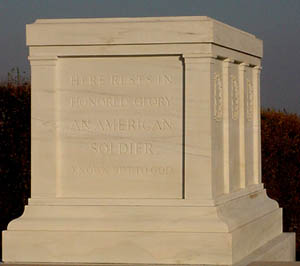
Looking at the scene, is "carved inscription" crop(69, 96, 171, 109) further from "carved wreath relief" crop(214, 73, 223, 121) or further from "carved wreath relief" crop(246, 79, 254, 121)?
"carved wreath relief" crop(246, 79, 254, 121)

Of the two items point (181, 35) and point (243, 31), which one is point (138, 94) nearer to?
point (181, 35)

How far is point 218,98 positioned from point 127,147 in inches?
52.8

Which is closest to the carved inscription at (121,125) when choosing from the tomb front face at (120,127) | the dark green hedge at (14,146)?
the tomb front face at (120,127)

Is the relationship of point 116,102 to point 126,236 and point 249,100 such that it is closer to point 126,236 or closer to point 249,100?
point 126,236

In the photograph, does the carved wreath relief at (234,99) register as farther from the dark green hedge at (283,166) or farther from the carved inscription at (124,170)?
the dark green hedge at (283,166)

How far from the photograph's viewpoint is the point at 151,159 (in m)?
12.0

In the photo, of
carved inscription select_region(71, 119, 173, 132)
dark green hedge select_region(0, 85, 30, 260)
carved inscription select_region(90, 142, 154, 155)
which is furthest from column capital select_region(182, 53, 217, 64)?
dark green hedge select_region(0, 85, 30, 260)

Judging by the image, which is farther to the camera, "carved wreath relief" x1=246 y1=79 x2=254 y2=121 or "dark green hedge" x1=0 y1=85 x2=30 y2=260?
"dark green hedge" x1=0 y1=85 x2=30 y2=260

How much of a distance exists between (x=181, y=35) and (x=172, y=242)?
2.45 metres

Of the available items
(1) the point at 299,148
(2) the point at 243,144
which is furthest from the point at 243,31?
(1) the point at 299,148

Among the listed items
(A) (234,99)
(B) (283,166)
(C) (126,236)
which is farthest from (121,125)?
(B) (283,166)

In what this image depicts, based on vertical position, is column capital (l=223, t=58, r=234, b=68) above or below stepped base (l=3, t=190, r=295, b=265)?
above

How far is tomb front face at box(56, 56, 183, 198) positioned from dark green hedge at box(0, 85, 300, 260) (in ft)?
20.0

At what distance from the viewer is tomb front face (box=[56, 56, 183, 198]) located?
12000 mm
